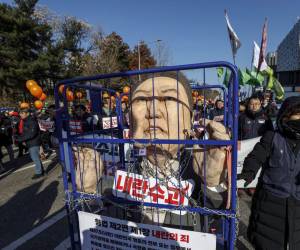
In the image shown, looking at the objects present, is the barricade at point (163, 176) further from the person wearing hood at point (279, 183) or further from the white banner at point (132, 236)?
Result: the person wearing hood at point (279, 183)

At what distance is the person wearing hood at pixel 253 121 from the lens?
14.7ft

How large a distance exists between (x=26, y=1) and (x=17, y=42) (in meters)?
4.98

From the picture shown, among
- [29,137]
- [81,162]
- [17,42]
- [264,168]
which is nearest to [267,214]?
[264,168]

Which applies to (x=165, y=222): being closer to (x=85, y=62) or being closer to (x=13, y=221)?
(x=13, y=221)

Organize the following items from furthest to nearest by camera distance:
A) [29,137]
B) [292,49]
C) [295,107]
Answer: [292,49] < [29,137] < [295,107]

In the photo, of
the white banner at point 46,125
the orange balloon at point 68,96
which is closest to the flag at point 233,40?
the orange balloon at point 68,96

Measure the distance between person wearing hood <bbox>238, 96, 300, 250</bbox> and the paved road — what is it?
0.83 metres

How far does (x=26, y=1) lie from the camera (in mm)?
26891

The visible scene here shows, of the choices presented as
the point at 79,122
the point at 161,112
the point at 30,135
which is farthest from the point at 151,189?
the point at 30,135

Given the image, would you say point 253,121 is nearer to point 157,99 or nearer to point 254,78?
point 157,99

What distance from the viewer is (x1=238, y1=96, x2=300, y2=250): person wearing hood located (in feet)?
6.41

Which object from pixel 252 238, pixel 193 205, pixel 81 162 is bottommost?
pixel 252 238

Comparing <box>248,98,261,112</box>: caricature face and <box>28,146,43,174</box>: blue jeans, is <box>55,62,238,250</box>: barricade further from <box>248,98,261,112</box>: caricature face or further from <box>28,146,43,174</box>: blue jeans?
<box>28,146,43,174</box>: blue jeans

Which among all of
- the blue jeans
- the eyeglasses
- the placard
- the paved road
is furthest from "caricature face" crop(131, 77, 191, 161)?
the blue jeans
